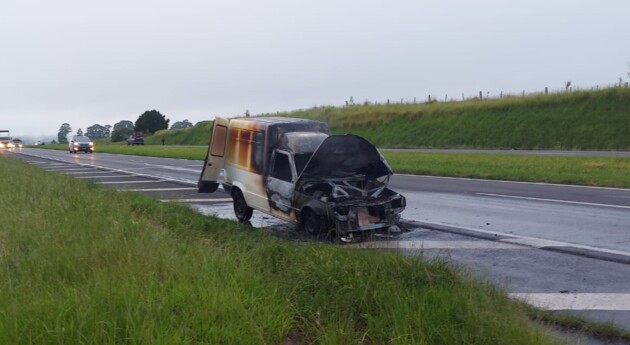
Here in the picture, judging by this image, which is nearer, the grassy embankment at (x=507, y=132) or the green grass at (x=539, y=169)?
the green grass at (x=539, y=169)

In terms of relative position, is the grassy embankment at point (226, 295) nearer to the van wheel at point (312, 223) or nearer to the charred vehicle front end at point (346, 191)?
the charred vehicle front end at point (346, 191)

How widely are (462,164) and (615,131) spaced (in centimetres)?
1622

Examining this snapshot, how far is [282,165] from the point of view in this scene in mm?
10344

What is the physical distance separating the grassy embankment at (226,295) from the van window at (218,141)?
15.7ft

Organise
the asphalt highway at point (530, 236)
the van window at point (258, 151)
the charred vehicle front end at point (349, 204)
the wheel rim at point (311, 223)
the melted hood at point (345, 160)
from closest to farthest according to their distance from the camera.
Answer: the asphalt highway at point (530, 236) < the charred vehicle front end at point (349, 204) < the wheel rim at point (311, 223) < the melted hood at point (345, 160) < the van window at point (258, 151)

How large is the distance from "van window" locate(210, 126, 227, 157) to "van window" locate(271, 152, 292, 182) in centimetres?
185

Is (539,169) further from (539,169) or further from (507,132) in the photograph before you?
(507,132)

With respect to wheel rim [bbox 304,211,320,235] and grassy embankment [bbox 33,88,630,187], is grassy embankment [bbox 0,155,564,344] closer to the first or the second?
wheel rim [bbox 304,211,320,235]

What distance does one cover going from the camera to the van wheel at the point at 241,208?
11414 mm

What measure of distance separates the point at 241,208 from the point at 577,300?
6598 mm

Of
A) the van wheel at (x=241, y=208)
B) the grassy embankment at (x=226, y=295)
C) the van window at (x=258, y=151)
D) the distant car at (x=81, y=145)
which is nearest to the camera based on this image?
the grassy embankment at (x=226, y=295)

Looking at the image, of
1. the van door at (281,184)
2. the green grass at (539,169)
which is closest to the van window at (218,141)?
the van door at (281,184)

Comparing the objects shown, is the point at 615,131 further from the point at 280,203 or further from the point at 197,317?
the point at 197,317

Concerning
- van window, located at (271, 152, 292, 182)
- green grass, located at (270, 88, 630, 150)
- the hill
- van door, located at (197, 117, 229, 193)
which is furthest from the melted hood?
the hill
